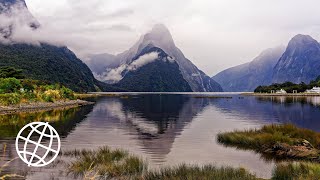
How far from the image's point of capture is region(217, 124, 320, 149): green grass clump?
4082 cm

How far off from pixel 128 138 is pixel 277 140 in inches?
788

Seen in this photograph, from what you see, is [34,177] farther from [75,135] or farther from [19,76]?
[19,76]

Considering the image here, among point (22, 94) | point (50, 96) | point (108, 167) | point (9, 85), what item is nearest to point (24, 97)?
point (22, 94)

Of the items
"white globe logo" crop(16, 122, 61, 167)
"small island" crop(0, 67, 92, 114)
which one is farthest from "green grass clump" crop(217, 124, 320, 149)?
"small island" crop(0, 67, 92, 114)

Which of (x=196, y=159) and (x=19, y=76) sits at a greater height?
(x=19, y=76)

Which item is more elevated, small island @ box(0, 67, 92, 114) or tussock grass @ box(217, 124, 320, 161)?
small island @ box(0, 67, 92, 114)

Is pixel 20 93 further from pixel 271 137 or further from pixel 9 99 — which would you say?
pixel 271 137

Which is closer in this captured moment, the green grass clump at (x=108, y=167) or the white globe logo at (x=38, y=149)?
the white globe logo at (x=38, y=149)

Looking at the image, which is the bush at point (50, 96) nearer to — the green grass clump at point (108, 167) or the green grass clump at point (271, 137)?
A: the green grass clump at point (271, 137)

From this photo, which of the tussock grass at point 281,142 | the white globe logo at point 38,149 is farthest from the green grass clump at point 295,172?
the white globe logo at point 38,149

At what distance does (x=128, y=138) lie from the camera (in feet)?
169

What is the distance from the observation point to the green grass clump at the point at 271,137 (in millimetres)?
40822

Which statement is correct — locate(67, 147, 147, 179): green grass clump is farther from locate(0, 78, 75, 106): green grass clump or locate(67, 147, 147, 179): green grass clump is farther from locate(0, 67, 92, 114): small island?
locate(0, 78, 75, 106): green grass clump

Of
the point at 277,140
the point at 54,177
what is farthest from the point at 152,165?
the point at 277,140
